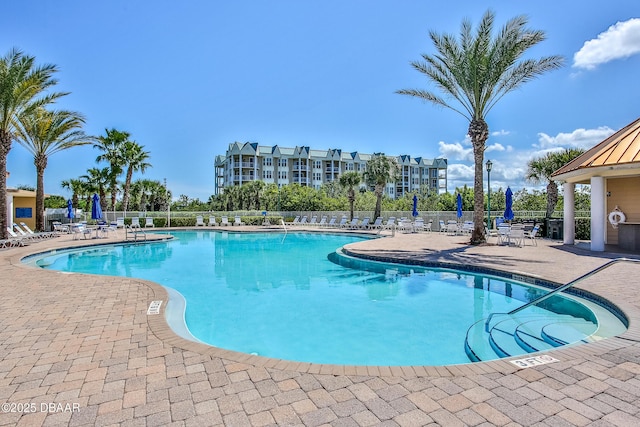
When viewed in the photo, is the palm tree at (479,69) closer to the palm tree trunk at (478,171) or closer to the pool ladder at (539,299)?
the palm tree trunk at (478,171)

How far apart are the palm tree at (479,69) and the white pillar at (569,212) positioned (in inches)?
Result: 130

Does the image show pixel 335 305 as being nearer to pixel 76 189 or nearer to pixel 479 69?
pixel 479 69

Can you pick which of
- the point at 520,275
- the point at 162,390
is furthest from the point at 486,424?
the point at 520,275

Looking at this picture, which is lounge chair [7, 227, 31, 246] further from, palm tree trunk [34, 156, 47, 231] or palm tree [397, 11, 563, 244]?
palm tree [397, 11, 563, 244]

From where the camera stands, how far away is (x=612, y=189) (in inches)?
566

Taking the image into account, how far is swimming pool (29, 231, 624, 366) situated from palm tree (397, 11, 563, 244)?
7.12 meters

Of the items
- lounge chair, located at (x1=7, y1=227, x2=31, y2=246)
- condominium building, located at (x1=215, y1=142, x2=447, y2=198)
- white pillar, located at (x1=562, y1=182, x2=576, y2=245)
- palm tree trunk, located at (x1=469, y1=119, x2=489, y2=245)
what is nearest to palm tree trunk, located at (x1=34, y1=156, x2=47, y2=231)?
lounge chair, located at (x1=7, y1=227, x2=31, y2=246)

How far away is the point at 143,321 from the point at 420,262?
7.90 m

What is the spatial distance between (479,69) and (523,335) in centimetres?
1161

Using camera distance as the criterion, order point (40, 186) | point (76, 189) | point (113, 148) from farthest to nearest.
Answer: point (76, 189), point (113, 148), point (40, 186)

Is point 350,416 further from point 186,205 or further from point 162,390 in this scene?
point 186,205

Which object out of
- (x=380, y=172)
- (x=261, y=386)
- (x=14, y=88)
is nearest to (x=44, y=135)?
(x=14, y=88)

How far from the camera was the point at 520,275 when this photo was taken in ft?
27.0

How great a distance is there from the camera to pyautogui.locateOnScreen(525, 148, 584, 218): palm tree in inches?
796
